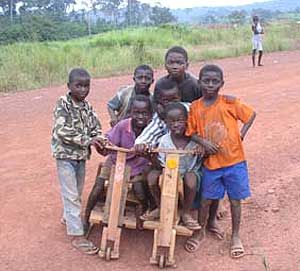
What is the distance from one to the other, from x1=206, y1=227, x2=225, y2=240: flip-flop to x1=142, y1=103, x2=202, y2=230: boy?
28cm

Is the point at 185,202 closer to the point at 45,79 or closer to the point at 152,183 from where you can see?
the point at 152,183

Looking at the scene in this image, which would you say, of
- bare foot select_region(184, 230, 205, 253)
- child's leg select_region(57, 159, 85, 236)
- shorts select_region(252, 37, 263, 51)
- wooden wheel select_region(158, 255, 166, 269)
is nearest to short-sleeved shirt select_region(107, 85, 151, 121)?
child's leg select_region(57, 159, 85, 236)

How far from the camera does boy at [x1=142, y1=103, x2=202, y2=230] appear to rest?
423 centimetres

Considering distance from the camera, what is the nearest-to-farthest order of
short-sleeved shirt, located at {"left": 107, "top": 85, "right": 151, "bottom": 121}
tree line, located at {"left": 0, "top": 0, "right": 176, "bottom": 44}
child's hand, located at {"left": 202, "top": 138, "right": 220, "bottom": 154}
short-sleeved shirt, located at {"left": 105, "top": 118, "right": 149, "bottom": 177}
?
child's hand, located at {"left": 202, "top": 138, "right": 220, "bottom": 154}
short-sleeved shirt, located at {"left": 105, "top": 118, "right": 149, "bottom": 177}
short-sleeved shirt, located at {"left": 107, "top": 85, "right": 151, "bottom": 121}
tree line, located at {"left": 0, "top": 0, "right": 176, "bottom": 44}

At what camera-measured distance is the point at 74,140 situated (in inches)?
170

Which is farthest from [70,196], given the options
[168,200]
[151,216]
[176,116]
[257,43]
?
[257,43]

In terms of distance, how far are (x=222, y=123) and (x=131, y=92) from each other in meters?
1.01

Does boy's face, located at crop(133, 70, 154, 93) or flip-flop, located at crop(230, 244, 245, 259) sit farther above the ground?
boy's face, located at crop(133, 70, 154, 93)

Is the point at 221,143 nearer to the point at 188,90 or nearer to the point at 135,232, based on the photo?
the point at 188,90

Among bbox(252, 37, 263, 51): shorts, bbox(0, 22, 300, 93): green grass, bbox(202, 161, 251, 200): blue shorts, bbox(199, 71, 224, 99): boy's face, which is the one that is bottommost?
bbox(0, 22, 300, 93): green grass

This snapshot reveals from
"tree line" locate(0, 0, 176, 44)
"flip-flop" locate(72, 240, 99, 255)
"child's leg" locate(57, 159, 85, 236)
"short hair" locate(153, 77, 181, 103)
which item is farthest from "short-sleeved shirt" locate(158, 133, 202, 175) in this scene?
"tree line" locate(0, 0, 176, 44)

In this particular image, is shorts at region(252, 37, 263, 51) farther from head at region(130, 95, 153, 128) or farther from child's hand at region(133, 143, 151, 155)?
child's hand at region(133, 143, 151, 155)

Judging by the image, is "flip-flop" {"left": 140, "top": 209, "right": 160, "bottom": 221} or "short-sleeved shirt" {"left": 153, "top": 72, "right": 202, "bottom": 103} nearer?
"flip-flop" {"left": 140, "top": 209, "right": 160, "bottom": 221}

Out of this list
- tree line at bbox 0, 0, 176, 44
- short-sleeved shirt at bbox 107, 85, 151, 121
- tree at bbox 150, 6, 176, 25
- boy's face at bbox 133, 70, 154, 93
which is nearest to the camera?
boy's face at bbox 133, 70, 154, 93
